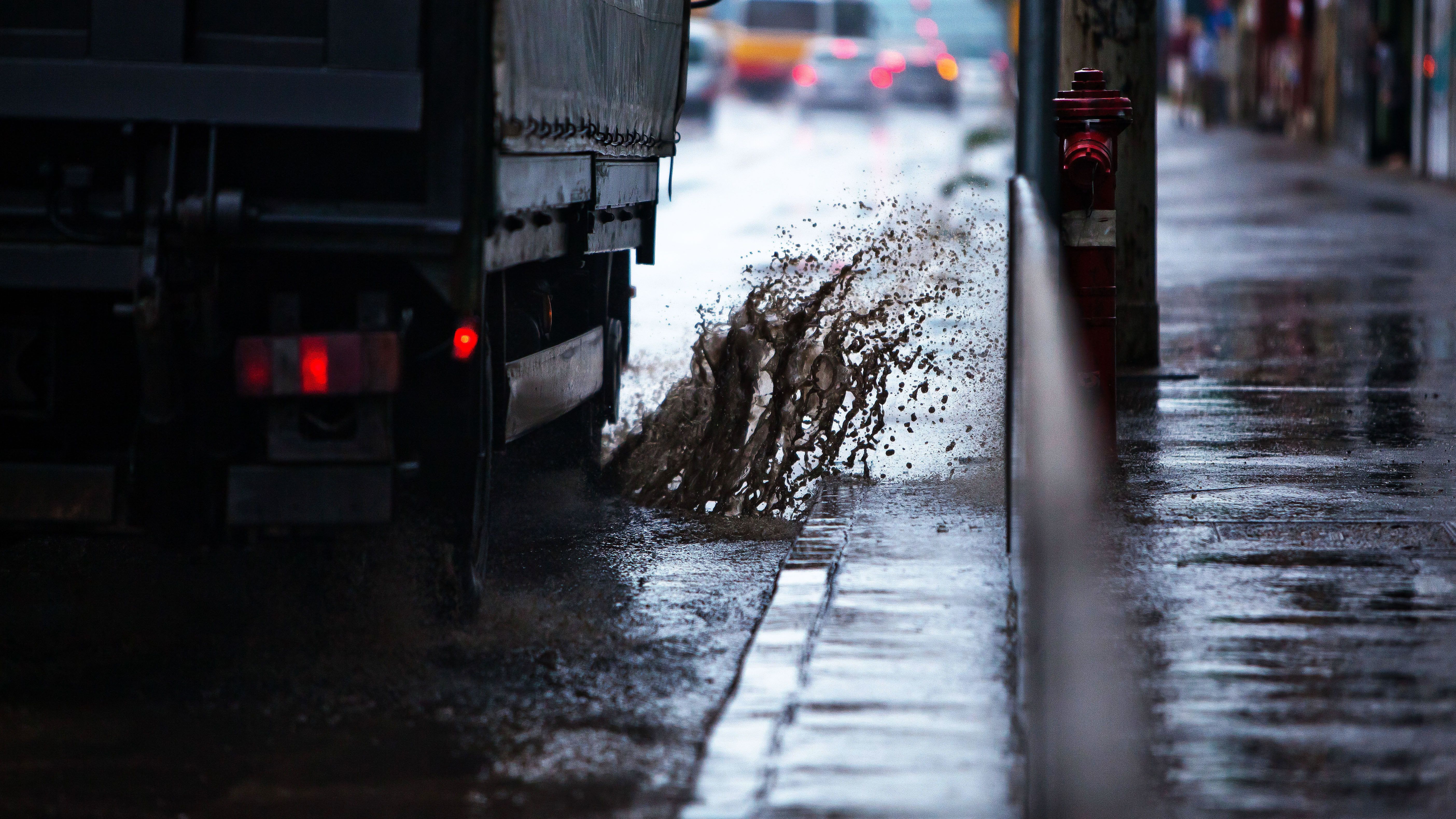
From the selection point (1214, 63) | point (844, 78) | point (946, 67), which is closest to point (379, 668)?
point (844, 78)

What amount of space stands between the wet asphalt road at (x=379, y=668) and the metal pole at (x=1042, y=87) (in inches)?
60.7

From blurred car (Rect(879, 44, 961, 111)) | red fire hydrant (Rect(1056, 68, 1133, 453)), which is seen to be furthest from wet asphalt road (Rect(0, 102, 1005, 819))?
blurred car (Rect(879, 44, 961, 111))

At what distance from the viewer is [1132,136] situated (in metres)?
10.0

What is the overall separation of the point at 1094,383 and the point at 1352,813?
3539 mm

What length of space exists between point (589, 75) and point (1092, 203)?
192cm

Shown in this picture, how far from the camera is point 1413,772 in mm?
4188

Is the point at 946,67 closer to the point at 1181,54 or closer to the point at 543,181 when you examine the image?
the point at 1181,54

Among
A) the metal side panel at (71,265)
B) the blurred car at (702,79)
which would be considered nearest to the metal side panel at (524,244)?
the metal side panel at (71,265)

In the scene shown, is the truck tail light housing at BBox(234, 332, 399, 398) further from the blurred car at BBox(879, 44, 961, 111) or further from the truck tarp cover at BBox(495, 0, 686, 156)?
the blurred car at BBox(879, 44, 961, 111)

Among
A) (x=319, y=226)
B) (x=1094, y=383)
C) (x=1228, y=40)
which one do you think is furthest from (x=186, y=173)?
(x=1228, y=40)

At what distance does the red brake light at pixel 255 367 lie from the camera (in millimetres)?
5023

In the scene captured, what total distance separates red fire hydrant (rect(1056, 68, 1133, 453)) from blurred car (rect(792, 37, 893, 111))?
38.9m

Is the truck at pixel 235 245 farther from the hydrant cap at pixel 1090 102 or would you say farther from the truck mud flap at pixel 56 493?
the hydrant cap at pixel 1090 102

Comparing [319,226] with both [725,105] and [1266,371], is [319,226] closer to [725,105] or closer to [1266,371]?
[1266,371]
